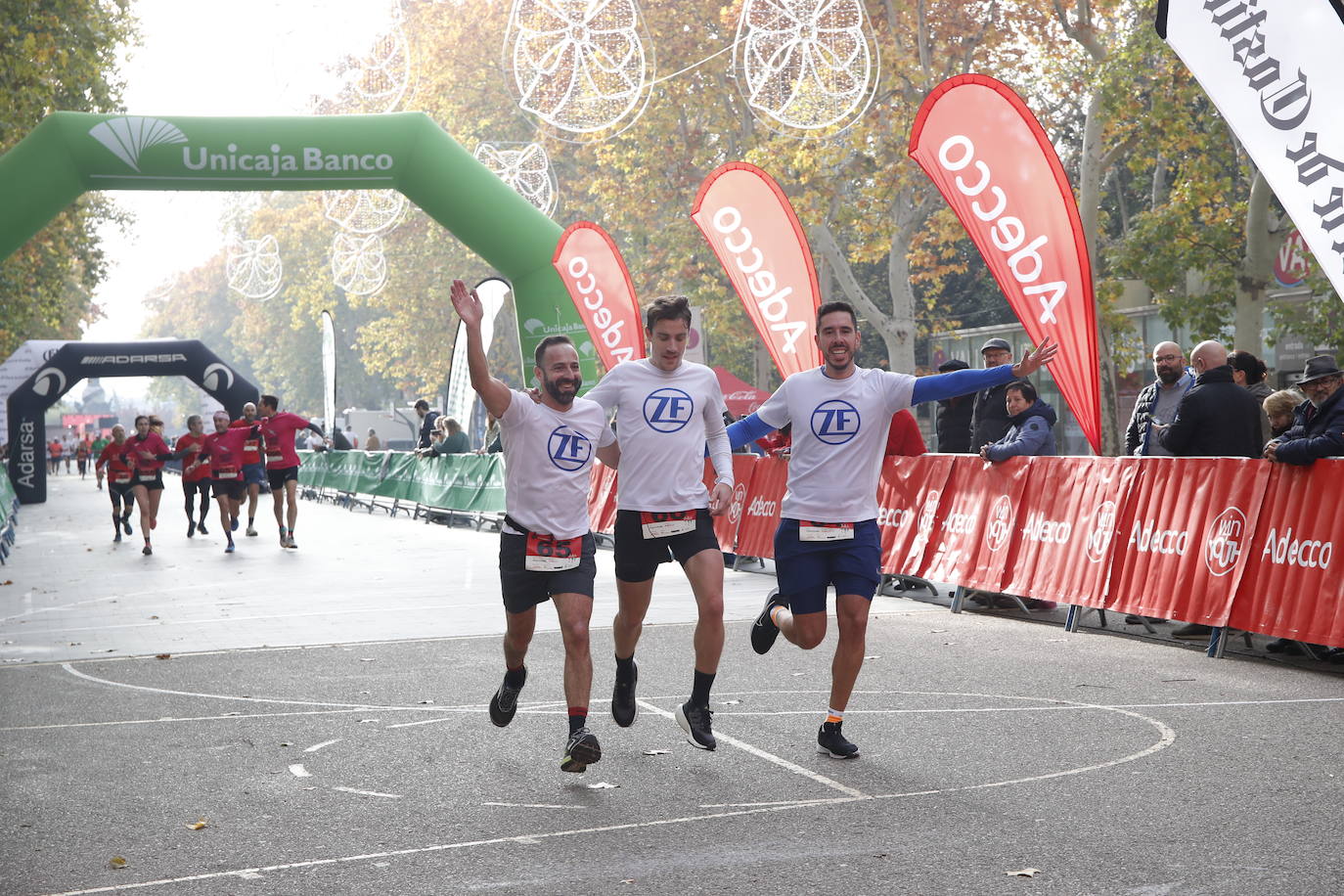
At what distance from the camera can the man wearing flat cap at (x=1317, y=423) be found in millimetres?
8859

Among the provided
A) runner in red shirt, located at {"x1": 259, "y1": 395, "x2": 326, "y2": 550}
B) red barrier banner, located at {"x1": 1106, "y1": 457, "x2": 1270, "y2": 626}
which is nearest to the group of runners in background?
runner in red shirt, located at {"x1": 259, "y1": 395, "x2": 326, "y2": 550}

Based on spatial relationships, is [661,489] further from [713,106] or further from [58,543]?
[713,106]

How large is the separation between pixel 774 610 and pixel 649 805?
173 cm

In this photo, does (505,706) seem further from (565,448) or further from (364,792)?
(565,448)

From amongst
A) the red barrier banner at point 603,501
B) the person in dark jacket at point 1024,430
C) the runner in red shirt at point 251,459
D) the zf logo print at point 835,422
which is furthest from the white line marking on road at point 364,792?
the runner in red shirt at point 251,459

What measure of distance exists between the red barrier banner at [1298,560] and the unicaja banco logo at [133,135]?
15621 mm

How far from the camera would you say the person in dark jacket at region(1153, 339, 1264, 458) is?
406 inches

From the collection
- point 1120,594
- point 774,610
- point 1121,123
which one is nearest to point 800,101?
point 1121,123

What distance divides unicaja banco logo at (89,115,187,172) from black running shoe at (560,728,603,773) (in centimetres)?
1622

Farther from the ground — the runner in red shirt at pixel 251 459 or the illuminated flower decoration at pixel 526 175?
the illuminated flower decoration at pixel 526 175

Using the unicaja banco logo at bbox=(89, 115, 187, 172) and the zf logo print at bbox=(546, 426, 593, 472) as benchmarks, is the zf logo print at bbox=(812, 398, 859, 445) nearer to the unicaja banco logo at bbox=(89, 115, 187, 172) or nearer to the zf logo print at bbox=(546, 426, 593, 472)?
the zf logo print at bbox=(546, 426, 593, 472)

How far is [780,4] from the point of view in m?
19.7

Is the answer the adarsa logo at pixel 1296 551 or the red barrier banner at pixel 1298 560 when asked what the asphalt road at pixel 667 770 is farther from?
the adarsa logo at pixel 1296 551

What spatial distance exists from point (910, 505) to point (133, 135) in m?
12.3
